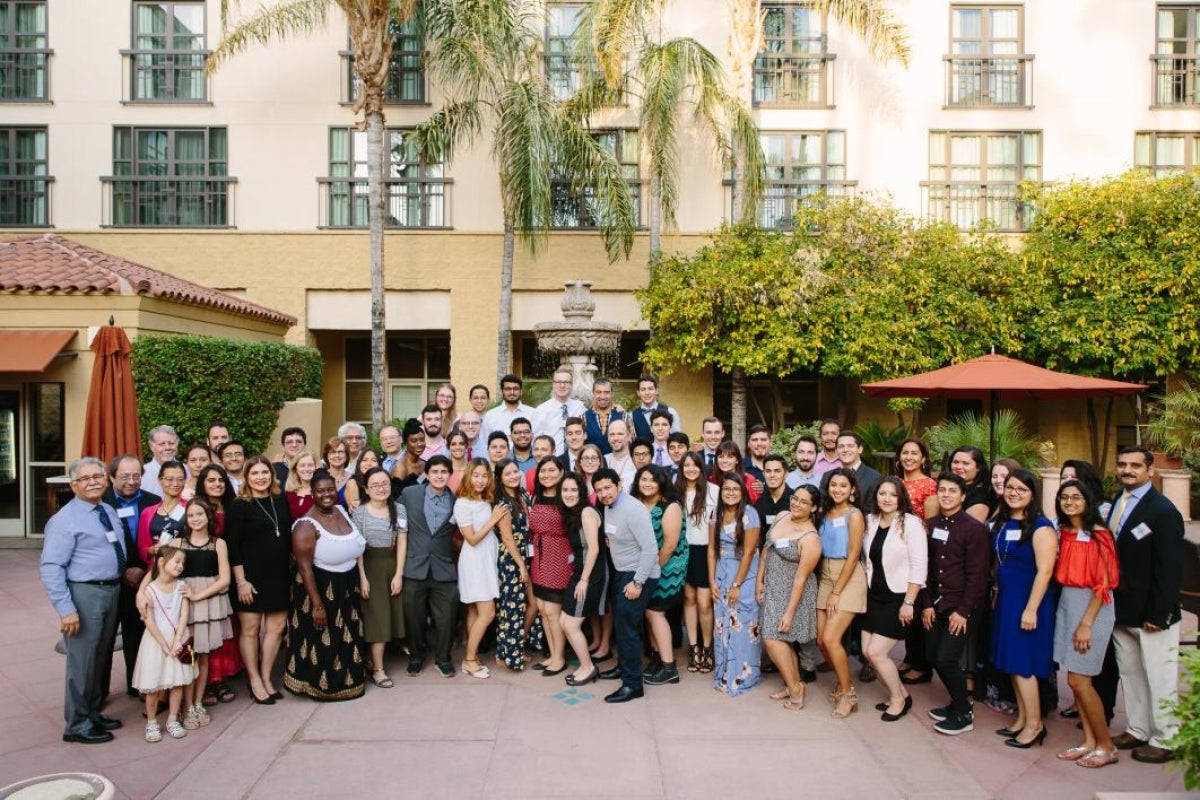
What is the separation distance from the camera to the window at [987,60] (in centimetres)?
1703

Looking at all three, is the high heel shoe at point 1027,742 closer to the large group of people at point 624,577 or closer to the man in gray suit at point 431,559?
the large group of people at point 624,577

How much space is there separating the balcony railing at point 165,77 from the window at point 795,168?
1216cm

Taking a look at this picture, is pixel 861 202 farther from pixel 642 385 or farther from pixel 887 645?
pixel 887 645

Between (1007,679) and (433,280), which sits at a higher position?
(433,280)

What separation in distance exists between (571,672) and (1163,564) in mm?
4144

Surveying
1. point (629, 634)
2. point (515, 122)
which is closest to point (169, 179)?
point (515, 122)

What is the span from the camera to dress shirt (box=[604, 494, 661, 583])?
5.81 m

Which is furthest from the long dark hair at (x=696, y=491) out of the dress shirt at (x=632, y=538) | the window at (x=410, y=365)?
the window at (x=410, y=365)

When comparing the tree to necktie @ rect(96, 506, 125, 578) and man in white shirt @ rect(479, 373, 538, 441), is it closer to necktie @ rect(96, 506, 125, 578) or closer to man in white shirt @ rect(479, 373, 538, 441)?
man in white shirt @ rect(479, 373, 538, 441)

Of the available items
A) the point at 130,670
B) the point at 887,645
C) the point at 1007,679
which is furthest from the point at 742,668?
the point at 130,670

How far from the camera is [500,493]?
21.1ft

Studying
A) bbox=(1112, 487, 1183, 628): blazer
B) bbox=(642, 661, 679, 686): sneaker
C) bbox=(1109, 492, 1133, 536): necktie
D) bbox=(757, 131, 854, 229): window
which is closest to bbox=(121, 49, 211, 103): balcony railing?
bbox=(757, 131, 854, 229): window

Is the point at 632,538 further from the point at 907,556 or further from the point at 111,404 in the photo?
the point at 111,404

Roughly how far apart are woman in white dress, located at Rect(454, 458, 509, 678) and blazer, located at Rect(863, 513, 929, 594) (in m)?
2.86
